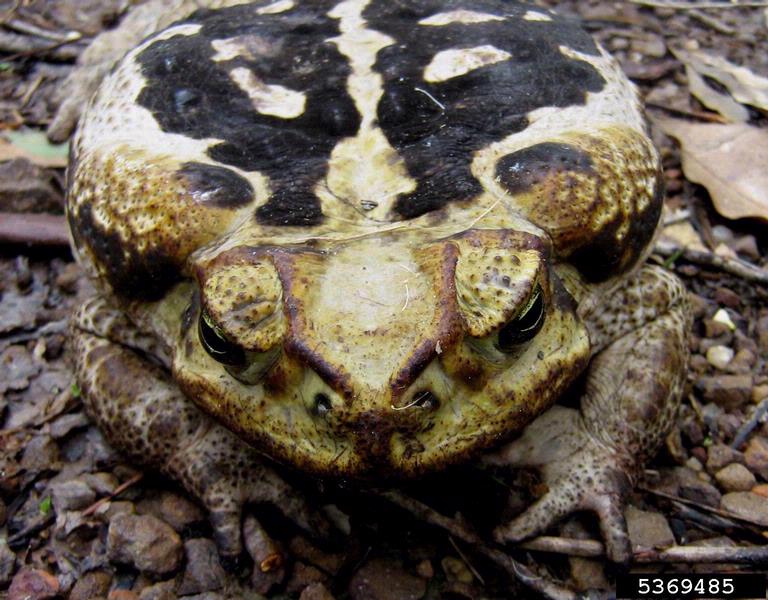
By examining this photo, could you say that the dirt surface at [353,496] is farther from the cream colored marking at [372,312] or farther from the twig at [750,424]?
the cream colored marking at [372,312]

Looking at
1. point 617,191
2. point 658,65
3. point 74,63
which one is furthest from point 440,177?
point 74,63

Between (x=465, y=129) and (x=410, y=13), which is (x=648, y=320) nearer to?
(x=465, y=129)

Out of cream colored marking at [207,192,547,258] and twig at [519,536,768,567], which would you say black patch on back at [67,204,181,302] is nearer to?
cream colored marking at [207,192,547,258]

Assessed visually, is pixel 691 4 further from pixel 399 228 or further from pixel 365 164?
pixel 399 228

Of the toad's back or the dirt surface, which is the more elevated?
the toad's back

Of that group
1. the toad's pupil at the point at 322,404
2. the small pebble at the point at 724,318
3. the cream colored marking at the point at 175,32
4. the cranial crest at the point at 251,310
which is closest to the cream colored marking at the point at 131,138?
the cream colored marking at the point at 175,32

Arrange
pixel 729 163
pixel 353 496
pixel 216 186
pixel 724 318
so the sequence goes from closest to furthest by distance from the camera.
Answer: pixel 216 186, pixel 353 496, pixel 724 318, pixel 729 163

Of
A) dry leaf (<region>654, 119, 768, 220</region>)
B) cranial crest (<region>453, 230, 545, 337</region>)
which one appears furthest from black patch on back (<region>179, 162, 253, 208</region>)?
dry leaf (<region>654, 119, 768, 220</region>)

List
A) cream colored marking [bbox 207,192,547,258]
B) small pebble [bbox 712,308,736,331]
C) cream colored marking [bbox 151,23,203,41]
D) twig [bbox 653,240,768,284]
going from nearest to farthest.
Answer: cream colored marking [bbox 207,192,547,258]
cream colored marking [bbox 151,23,203,41]
small pebble [bbox 712,308,736,331]
twig [bbox 653,240,768,284]

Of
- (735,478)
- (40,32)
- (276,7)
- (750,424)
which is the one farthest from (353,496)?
(40,32)
